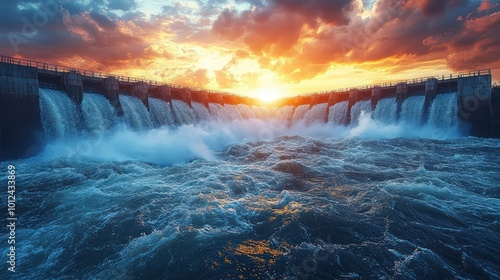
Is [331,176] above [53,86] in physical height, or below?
below

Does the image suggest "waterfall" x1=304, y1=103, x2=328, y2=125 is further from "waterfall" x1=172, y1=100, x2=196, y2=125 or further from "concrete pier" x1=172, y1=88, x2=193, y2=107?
"concrete pier" x1=172, y1=88, x2=193, y2=107

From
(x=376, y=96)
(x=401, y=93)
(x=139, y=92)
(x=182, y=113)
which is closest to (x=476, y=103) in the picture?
(x=401, y=93)

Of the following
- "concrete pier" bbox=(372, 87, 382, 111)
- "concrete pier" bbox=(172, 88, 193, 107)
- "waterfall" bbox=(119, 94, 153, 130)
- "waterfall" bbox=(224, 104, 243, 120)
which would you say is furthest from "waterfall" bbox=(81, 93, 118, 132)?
"concrete pier" bbox=(372, 87, 382, 111)

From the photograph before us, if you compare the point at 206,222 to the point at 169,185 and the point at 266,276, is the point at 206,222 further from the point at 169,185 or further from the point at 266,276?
the point at 169,185

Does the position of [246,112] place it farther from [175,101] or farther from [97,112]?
[97,112]

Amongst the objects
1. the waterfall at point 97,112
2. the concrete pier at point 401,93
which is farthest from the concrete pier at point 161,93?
the concrete pier at point 401,93

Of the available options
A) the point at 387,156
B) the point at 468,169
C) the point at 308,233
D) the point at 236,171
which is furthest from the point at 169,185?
the point at 468,169
